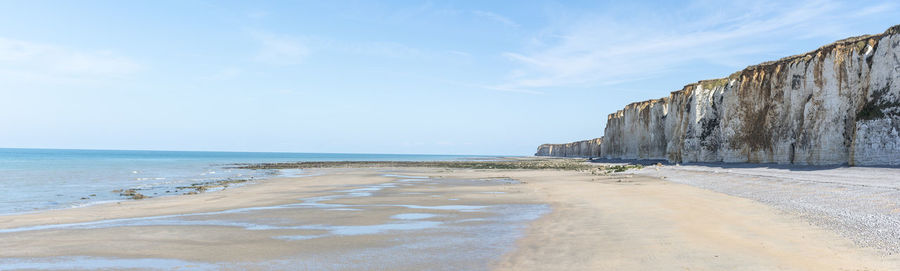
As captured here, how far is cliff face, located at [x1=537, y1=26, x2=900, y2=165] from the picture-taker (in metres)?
23.1

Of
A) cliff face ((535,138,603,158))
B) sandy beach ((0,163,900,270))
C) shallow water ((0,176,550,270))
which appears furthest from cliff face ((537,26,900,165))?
cliff face ((535,138,603,158))

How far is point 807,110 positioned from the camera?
94.7 ft

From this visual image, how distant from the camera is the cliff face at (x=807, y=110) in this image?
23062mm

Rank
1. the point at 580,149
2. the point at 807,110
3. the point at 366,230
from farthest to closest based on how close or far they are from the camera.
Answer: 1. the point at 580,149
2. the point at 807,110
3. the point at 366,230

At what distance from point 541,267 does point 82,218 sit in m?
12.6

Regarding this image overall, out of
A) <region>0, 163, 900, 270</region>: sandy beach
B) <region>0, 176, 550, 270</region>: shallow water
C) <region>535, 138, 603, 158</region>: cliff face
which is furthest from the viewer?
<region>535, 138, 603, 158</region>: cliff face

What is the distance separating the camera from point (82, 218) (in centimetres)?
1288

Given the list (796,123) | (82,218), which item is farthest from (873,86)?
(82,218)

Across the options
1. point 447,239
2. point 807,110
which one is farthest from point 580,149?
point 447,239

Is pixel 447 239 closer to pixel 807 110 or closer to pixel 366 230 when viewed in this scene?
pixel 366 230

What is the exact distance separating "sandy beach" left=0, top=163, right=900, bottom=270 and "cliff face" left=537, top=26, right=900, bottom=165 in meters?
14.5

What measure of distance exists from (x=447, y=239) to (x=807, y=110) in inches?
1146

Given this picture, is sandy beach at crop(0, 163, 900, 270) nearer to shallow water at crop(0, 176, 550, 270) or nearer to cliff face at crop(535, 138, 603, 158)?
shallow water at crop(0, 176, 550, 270)

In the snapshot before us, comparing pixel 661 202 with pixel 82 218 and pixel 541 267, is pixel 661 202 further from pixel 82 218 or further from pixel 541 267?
pixel 82 218
